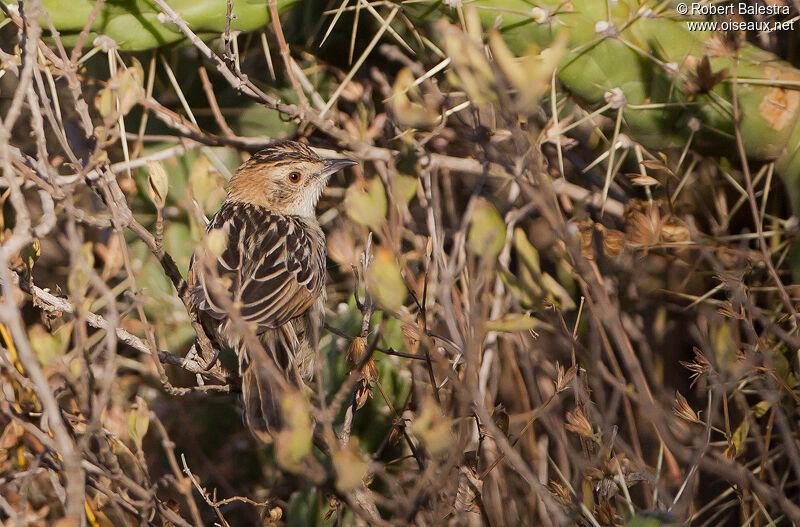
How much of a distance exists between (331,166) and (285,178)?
271mm

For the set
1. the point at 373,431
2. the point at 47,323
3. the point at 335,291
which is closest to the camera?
the point at 47,323

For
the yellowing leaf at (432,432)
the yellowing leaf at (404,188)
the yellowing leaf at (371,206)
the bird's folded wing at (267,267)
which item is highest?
the yellowing leaf at (371,206)

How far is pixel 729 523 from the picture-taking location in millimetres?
4797

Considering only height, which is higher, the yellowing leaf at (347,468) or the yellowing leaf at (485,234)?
the yellowing leaf at (485,234)

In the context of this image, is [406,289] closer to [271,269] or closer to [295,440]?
[295,440]

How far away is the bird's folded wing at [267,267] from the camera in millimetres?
3430

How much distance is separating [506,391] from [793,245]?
1896 mm

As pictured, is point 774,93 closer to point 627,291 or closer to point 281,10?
point 627,291

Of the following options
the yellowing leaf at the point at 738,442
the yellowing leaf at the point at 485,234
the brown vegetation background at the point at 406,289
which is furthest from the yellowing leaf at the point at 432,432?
the yellowing leaf at the point at 738,442

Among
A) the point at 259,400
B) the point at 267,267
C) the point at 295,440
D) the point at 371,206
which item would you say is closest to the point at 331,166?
the point at 267,267

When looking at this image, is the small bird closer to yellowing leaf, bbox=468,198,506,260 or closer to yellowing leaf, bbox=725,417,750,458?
yellowing leaf, bbox=468,198,506,260

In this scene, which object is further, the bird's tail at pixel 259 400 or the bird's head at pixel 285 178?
the bird's head at pixel 285 178

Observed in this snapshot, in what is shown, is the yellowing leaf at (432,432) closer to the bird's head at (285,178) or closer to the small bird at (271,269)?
the small bird at (271,269)

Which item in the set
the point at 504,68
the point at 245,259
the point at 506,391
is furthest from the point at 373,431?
the point at 504,68
